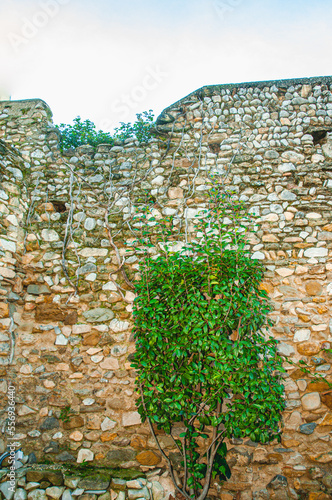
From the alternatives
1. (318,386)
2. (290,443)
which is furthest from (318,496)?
(318,386)

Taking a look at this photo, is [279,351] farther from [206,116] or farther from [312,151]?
[206,116]

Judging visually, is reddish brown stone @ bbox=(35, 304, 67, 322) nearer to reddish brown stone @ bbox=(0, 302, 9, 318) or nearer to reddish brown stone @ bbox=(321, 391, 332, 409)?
reddish brown stone @ bbox=(0, 302, 9, 318)

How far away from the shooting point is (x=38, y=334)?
3.12 m

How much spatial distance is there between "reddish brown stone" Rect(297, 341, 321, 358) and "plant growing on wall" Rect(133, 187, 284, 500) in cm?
26

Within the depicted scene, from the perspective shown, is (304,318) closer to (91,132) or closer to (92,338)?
(92,338)

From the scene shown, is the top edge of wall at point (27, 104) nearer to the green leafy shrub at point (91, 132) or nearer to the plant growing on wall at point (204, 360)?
the green leafy shrub at point (91, 132)

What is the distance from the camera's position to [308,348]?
2820 mm

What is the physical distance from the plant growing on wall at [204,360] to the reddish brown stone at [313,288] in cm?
41

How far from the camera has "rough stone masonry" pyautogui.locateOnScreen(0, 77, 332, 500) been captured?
8.54ft

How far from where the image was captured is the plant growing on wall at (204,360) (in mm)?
2469

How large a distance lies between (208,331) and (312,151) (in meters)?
2.15

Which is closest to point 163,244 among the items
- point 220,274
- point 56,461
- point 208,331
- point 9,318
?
point 220,274

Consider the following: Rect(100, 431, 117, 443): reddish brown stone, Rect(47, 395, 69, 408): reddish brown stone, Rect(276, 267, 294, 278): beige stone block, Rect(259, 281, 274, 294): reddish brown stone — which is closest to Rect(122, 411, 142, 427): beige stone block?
Rect(100, 431, 117, 443): reddish brown stone

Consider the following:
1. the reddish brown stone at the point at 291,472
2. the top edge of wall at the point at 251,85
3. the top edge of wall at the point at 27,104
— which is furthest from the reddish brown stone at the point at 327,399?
the top edge of wall at the point at 27,104
